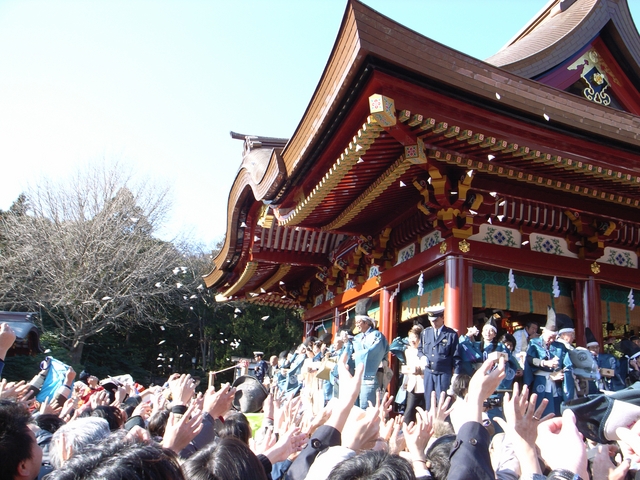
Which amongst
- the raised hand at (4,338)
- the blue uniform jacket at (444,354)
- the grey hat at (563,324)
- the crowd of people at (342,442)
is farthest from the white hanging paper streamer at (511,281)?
the raised hand at (4,338)

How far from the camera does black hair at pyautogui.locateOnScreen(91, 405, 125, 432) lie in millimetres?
3359

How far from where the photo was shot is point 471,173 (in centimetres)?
677

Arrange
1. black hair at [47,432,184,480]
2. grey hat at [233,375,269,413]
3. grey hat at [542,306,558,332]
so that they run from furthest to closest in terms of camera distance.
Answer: grey hat at [233,375,269,413] → grey hat at [542,306,558,332] → black hair at [47,432,184,480]

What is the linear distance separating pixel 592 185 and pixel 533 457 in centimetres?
654

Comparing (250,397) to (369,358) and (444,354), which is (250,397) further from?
(444,354)

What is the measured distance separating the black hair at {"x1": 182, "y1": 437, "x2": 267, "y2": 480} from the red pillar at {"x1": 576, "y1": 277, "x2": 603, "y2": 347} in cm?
757

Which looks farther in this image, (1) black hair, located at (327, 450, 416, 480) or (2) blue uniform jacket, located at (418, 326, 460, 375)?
(2) blue uniform jacket, located at (418, 326, 460, 375)

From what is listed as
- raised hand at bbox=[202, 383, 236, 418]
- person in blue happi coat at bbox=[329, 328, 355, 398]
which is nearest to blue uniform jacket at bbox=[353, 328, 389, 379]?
person in blue happi coat at bbox=[329, 328, 355, 398]

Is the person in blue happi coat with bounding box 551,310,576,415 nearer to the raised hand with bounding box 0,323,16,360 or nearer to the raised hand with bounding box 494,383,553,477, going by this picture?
the raised hand with bounding box 494,383,553,477

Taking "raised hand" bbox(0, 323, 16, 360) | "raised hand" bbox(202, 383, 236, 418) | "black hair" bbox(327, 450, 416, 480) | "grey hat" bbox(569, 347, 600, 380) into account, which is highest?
"grey hat" bbox(569, 347, 600, 380)

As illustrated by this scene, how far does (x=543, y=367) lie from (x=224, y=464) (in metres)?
5.24

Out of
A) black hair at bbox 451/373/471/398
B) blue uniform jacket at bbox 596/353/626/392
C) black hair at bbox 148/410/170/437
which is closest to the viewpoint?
black hair at bbox 148/410/170/437

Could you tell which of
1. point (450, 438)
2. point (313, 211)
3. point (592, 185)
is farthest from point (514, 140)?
point (450, 438)

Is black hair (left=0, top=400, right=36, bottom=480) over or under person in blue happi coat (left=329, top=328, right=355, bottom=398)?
under
